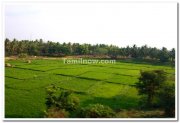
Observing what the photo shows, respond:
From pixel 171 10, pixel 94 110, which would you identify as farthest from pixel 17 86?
pixel 171 10

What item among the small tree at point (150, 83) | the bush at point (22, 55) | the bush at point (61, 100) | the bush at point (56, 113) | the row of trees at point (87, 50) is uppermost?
the row of trees at point (87, 50)

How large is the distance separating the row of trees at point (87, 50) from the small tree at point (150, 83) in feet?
1.75

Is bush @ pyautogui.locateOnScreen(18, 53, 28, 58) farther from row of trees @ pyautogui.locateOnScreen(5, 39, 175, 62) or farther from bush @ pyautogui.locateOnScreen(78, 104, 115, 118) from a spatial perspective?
bush @ pyautogui.locateOnScreen(78, 104, 115, 118)

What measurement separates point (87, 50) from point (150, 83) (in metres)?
2.16

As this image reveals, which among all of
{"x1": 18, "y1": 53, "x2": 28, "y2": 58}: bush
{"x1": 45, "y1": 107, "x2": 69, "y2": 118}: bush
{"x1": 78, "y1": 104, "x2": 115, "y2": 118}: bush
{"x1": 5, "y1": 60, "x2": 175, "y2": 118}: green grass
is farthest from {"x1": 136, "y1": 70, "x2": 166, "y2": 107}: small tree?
{"x1": 18, "y1": 53, "x2": 28, "y2": 58}: bush

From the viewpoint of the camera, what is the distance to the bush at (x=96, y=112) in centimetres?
1070

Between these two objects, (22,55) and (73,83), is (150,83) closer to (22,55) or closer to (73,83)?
(73,83)

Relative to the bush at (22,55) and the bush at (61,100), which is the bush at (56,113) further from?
the bush at (22,55)

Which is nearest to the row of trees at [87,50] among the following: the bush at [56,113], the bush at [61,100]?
the bush at [61,100]

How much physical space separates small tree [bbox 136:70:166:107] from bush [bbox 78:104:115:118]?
137 cm

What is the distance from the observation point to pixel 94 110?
10750 mm

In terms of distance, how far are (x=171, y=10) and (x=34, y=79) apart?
5.07 meters

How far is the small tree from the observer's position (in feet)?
38.2

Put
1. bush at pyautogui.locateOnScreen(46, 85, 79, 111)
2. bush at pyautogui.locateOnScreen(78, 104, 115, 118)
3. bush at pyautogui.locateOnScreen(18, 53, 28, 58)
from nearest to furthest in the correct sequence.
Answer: bush at pyautogui.locateOnScreen(78, 104, 115, 118) < bush at pyautogui.locateOnScreen(46, 85, 79, 111) < bush at pyautogui.locateOnScreen(18, 53, 28, 58)
